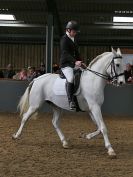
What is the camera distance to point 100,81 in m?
8.94

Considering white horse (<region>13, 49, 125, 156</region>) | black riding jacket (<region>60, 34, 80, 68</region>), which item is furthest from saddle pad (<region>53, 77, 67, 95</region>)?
black riding jacket (<region>60, 34, 80, 68</region>)

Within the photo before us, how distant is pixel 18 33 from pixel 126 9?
35.4ft

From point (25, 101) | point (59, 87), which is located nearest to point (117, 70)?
point (59, 87)

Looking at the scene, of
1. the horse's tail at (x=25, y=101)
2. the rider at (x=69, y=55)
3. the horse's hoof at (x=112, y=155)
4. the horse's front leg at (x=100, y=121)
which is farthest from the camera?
the horse's tail at (x=25, y=101)

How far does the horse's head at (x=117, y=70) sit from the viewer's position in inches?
341

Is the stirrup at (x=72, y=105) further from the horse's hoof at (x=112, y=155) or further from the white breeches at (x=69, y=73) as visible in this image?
the horse's hoof at (x=112, y=155)

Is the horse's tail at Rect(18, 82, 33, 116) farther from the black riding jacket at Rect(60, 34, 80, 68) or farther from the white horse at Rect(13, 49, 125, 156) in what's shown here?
the black riding jacket at Rect(60, 34, 80, 68)

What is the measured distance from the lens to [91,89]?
29.3ft

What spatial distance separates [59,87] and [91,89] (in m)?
0.85

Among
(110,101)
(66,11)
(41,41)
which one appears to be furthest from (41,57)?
(110,101)

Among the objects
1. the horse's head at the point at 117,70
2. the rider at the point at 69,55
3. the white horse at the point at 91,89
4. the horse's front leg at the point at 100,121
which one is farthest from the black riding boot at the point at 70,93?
the horse's head at the point at 117,70

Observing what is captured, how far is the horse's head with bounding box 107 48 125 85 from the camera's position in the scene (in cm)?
866

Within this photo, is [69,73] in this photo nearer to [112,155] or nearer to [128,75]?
[112,155]

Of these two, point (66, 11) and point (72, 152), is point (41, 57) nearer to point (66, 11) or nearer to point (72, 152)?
point (66, 11)
